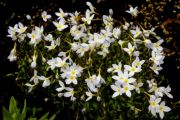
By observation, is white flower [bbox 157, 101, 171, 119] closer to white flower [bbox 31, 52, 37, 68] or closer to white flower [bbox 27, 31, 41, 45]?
white flower [bbox 31, 52, 37, 68]

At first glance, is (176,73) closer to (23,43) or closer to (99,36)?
(99,36)

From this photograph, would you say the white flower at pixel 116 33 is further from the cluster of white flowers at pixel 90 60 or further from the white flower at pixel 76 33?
the white flower at pixel 76 33

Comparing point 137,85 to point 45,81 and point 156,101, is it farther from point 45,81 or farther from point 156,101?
point 45,81

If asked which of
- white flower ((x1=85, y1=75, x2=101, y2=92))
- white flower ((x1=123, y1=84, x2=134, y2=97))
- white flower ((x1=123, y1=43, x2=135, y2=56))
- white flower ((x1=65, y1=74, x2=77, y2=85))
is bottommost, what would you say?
white flower ((x1=123, y1=84, x2=134, y2=97))

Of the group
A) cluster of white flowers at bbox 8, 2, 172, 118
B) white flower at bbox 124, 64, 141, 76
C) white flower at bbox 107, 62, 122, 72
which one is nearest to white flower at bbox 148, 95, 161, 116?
cluster of white flowers at bbox 8, 2, 172, 118

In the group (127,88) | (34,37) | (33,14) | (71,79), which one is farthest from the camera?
(33,14)

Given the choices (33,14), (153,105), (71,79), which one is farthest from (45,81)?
(33,14)

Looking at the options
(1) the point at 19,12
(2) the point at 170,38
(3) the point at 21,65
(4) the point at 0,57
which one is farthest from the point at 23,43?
(2) the point at 170,38

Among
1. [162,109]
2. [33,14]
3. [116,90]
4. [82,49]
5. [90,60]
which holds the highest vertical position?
Result: [33,14]

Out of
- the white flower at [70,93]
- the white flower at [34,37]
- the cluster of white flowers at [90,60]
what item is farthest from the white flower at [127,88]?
the white flower at [34,37]
